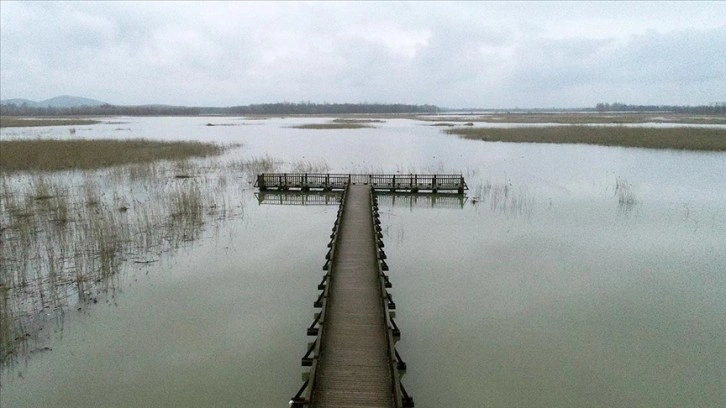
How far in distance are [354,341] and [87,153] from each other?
131 ft

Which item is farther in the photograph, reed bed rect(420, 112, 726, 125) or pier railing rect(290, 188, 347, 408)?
reed bed rect(420, 112, 726, 125)

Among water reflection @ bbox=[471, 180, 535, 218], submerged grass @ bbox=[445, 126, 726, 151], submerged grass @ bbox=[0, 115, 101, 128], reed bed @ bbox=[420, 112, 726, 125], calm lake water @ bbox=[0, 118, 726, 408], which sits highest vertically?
reed bed @ bbox=[420, 112, 726, 125]

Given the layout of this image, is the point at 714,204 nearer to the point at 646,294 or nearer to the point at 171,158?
the point at 646,294

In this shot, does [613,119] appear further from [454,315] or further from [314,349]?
[314,349]

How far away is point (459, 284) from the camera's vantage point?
1455 cm

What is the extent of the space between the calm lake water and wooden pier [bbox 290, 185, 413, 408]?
43.8 inches

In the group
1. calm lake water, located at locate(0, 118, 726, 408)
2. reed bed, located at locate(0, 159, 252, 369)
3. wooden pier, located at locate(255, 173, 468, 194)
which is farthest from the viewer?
wooden pier, located at locate(255, 173, 468, 194)

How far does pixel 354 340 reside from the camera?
9625 millimetres

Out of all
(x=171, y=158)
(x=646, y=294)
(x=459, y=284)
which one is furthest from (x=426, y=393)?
(x=171, y=158)

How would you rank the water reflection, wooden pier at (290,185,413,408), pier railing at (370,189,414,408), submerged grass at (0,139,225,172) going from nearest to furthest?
pier railing at (370,189,414,408)
wooden pier at (290,185,413,408)
the water reflection
submerged grass at (0,139,225,172)

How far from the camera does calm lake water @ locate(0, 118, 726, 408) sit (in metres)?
9.24

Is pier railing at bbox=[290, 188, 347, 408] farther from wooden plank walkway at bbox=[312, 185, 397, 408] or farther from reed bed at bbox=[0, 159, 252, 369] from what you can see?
reed bed at bbox=[0, 159, 252, 369]

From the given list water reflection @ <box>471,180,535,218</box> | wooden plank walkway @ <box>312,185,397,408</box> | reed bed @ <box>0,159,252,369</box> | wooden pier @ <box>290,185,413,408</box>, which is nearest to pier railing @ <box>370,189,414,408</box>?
wooden pier @ <box>290,185,413,408</box>

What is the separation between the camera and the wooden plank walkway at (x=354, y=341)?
7.99m
